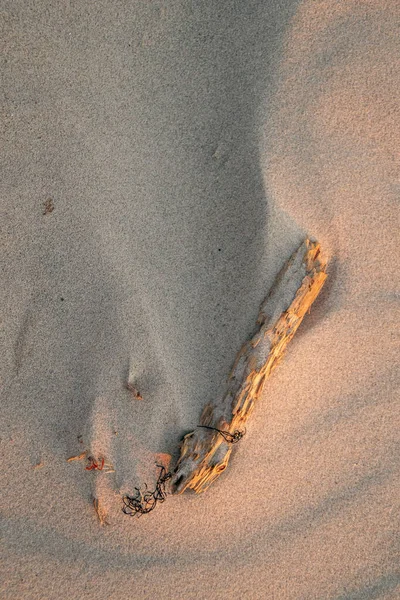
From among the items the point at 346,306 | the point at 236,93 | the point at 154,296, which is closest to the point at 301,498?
the point at 346,306

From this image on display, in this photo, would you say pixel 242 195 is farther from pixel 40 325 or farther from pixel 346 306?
pixel 40 325

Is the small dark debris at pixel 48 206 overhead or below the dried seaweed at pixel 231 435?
overhead

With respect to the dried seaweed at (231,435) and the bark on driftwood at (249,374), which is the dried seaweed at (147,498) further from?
the dried seaweed at (231,435)

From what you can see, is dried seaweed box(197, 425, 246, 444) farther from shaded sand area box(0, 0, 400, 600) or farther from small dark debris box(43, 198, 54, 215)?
small dark debris box(43, 198, 54, 215)

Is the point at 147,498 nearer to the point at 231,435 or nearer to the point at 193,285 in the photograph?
the point at 231,435

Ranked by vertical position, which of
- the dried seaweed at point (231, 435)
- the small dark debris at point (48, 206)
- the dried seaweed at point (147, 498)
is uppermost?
the small dark debris at point (48, 206)

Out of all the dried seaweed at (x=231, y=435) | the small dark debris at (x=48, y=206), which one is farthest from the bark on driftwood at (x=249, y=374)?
the small dark debris at (x=48, y=206)

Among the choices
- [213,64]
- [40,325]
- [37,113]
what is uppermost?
[213,64]
